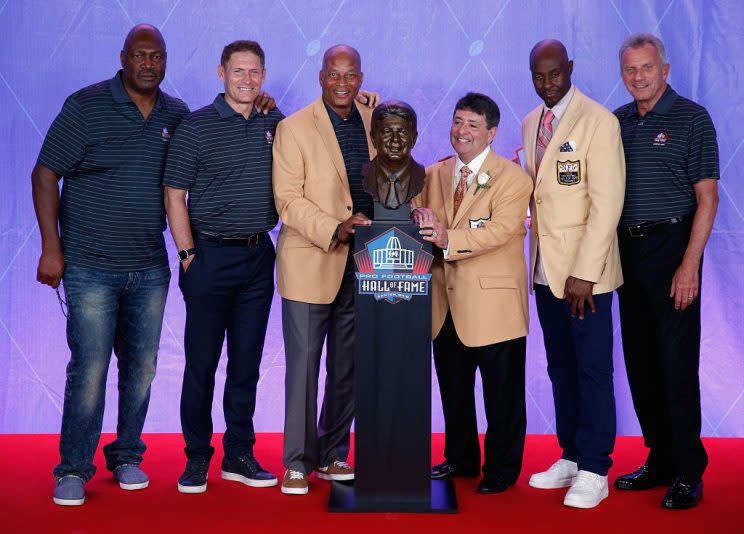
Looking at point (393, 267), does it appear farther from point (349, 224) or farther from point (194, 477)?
point (194, 477)

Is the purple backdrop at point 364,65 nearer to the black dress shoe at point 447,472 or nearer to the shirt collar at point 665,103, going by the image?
the shirt collar at point 665,103

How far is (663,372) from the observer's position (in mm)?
3713

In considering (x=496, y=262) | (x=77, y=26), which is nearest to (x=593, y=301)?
(x=496, y=262)

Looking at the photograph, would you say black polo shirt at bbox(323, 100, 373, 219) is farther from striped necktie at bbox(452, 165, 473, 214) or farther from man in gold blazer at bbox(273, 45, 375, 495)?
striped necktie at bbox(452, 165, 473, 214)

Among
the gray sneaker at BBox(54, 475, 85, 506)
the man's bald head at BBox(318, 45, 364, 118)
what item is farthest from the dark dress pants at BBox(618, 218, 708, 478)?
the gray sneaker at BBox(54, 475, 85, 506)

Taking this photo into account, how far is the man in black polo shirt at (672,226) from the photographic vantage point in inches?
143

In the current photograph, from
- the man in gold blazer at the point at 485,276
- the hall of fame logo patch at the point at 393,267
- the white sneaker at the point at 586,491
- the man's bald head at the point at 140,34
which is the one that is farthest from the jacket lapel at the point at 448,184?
the man's bald head at the point at 140,34

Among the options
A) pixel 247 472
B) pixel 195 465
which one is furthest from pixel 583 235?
pixel 195 465

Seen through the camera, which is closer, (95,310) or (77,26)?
(95,310)

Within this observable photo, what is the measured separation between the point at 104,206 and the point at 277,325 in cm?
160

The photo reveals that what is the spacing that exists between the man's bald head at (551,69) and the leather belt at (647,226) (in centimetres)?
61

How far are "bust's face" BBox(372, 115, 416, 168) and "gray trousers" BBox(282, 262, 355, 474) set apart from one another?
0.60 meters

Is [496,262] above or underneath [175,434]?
above

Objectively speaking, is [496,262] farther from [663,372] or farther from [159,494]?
[159,494]
